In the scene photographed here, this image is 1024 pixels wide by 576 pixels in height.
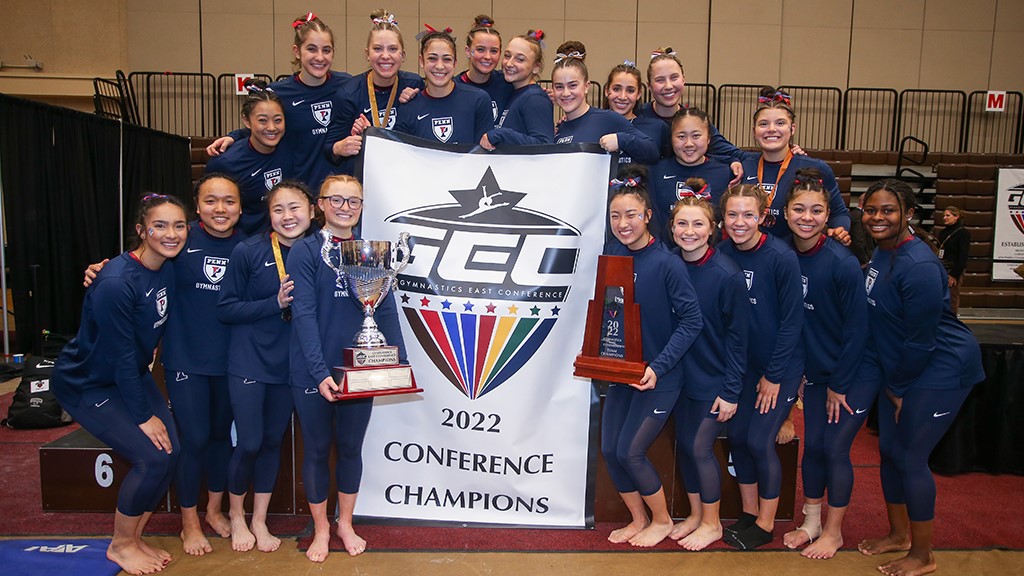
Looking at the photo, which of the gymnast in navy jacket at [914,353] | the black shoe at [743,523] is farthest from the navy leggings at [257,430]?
the gymnast in navy jacket at [914,353]

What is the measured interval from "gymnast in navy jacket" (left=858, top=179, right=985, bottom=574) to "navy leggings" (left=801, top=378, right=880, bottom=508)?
0.42 ft

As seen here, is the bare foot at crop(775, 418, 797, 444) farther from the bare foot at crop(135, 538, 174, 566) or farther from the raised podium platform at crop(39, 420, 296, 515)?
the bare foot at crop(135, 538, 174, 566)

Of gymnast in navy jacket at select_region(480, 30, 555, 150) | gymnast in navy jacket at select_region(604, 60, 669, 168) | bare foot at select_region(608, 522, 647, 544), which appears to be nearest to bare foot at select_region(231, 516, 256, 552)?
bare foot at select_region(608, 522, 647, 544)

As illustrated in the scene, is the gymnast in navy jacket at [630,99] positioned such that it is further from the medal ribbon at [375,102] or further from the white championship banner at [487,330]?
the medal ribbon at [375,102]

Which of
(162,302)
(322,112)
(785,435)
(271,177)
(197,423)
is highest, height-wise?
(322,112)

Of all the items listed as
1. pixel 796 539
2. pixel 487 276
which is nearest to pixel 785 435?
pixel 796 539

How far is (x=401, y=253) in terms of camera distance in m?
3.54

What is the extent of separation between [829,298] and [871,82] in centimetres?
1207

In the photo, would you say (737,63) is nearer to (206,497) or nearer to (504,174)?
(504,174)

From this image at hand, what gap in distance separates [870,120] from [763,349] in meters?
12.0

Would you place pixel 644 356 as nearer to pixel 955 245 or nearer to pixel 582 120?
pixel 582 120

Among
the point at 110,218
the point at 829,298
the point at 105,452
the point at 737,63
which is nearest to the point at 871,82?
the point at 737,63

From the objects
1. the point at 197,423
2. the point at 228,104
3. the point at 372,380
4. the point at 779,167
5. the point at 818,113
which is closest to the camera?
the point at 372,380

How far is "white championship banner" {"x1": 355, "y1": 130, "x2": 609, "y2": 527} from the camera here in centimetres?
355
